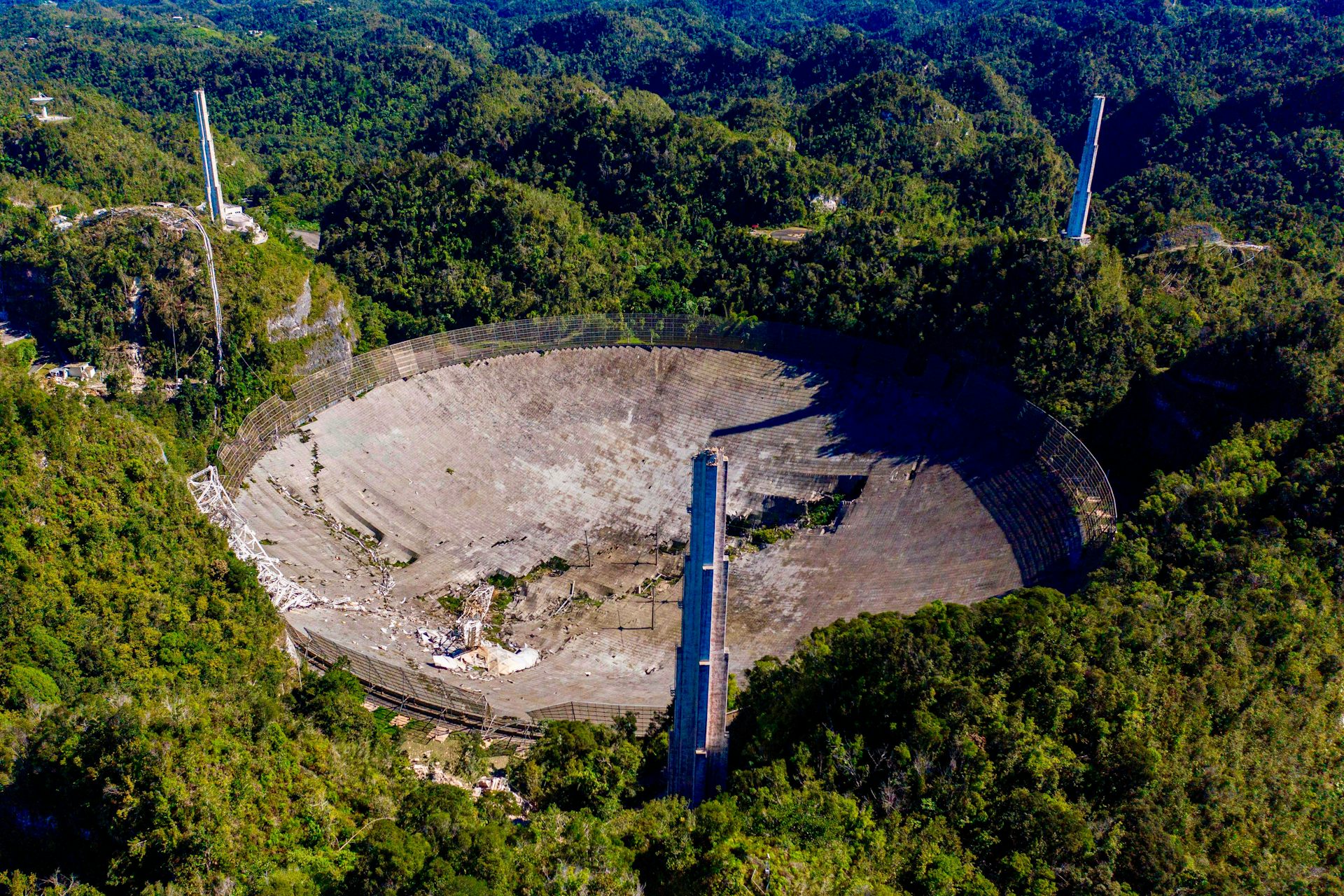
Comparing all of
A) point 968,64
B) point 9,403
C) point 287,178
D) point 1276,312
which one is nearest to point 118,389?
point 9,403

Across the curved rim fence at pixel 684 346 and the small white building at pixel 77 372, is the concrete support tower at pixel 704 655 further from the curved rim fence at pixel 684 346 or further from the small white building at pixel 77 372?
the small white building at pixel 77 372

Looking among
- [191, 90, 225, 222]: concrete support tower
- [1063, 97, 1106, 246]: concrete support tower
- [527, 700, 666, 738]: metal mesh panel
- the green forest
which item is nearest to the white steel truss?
the green forest

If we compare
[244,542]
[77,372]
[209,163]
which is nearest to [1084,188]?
[244,542]

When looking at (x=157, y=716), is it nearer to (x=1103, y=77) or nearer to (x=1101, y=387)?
(x=1101, y=387)

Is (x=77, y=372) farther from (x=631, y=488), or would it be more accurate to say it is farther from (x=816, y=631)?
(x=816, y=631)

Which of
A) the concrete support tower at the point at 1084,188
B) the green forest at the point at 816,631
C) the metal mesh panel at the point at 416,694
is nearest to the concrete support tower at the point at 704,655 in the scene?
the green forest at the point at 816,631

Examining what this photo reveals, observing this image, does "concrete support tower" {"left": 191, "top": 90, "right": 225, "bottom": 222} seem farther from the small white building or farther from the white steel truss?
the white steel truss

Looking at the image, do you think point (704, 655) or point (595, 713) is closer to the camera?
point (704, 655)
